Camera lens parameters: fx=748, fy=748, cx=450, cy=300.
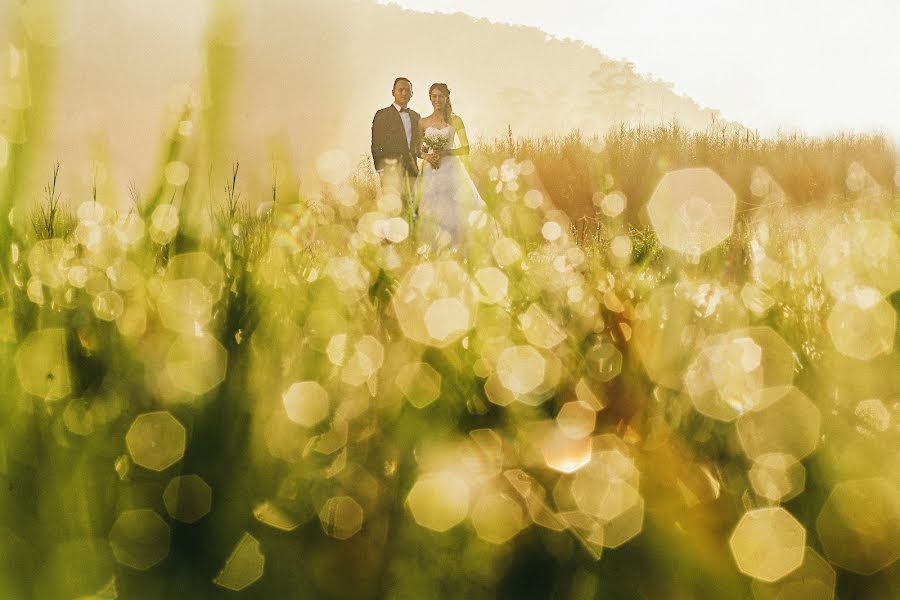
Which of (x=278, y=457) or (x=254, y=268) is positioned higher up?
(x=254, y=268)

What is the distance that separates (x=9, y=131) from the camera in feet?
1.91

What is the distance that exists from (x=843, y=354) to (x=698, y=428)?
1.05 feet

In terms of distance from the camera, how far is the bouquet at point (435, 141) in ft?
23.8

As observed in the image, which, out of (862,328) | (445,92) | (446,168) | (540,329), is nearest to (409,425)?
(540,329)

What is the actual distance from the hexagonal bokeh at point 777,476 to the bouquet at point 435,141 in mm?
6583

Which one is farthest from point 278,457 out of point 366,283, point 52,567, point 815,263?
point 815,263

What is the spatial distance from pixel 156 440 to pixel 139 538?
0.39 feet

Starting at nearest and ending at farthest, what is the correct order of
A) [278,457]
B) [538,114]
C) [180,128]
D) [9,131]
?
[9,131]
[180,128]
[278,457]
[538,114]

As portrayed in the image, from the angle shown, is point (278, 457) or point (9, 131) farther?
point (278, 457)

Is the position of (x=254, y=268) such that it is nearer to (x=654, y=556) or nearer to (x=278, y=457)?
(x=278, y=457)

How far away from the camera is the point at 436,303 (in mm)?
1188

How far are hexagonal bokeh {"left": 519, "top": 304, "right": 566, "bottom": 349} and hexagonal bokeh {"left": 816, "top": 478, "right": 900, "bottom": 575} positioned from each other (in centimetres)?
43

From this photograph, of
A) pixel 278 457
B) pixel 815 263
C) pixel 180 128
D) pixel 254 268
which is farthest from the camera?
pixel 815 263

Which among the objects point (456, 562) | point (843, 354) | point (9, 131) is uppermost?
point (9, 131)
